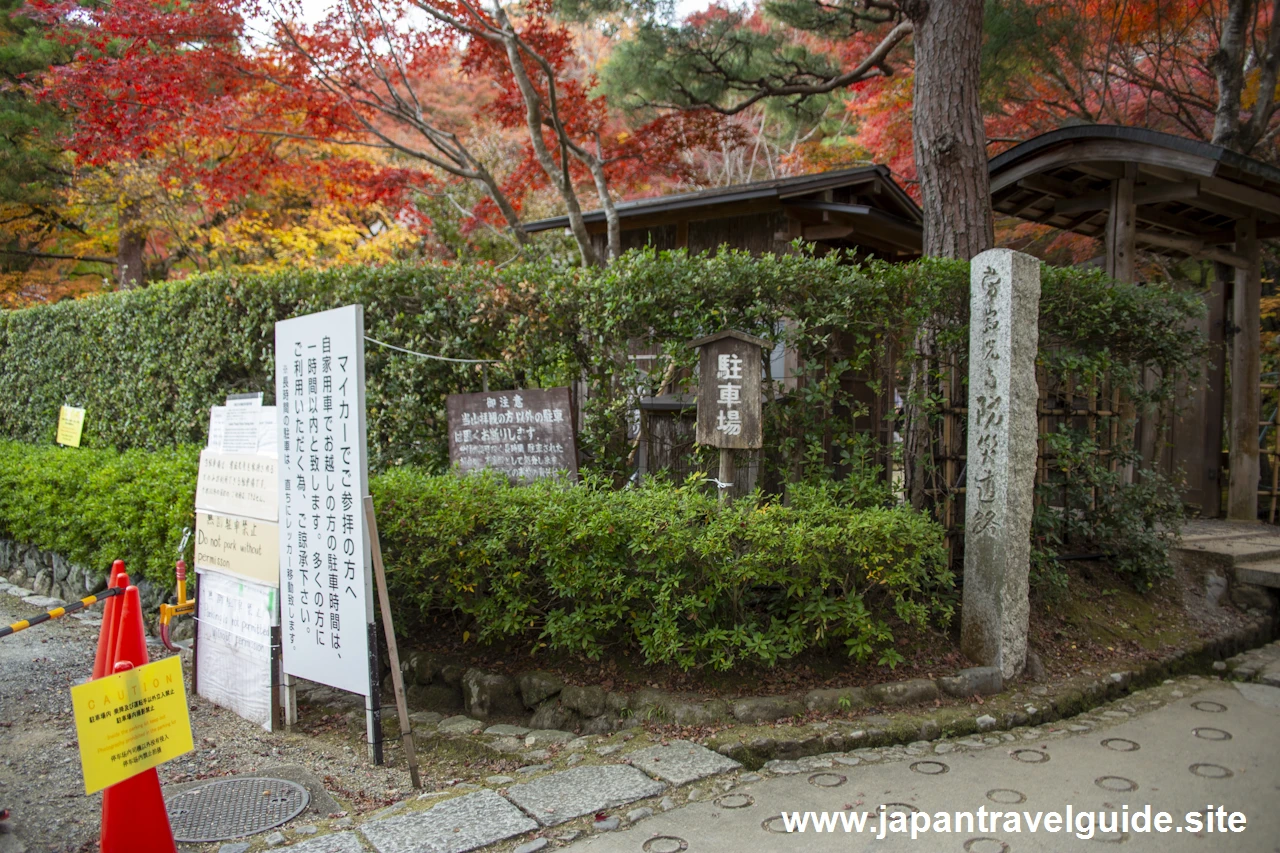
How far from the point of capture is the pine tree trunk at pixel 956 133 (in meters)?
6.86

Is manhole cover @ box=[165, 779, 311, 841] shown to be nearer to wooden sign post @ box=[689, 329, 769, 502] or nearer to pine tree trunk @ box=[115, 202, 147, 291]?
wooden sign post @ box=[689, 329, 769, 502]

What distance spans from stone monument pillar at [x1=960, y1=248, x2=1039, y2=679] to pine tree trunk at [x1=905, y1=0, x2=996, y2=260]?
1488 mm

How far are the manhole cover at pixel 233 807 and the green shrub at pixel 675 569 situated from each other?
1477mm

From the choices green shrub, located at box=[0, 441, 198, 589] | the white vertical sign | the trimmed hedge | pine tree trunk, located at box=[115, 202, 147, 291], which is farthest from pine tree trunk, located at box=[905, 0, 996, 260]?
pine tree trunk, located at box=[115, 202, 147, 291]

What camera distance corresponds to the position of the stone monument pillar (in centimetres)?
532

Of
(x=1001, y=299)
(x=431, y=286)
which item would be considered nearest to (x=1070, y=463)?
(x=1001, y=299)

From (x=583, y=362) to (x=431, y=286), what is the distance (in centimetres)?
167

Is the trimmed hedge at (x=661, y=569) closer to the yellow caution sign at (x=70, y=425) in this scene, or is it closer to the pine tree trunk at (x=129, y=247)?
the yellow caution sign at (x=70, y=425)

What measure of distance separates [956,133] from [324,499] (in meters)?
5.62

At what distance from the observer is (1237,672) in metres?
6.18

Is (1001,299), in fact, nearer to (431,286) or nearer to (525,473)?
(525,473)

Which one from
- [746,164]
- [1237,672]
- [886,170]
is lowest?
[1237,672]

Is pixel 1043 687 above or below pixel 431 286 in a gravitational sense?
below

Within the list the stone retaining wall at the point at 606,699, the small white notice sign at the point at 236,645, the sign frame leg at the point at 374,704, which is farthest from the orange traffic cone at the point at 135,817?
the stone retaining wall at the point at 606,699
